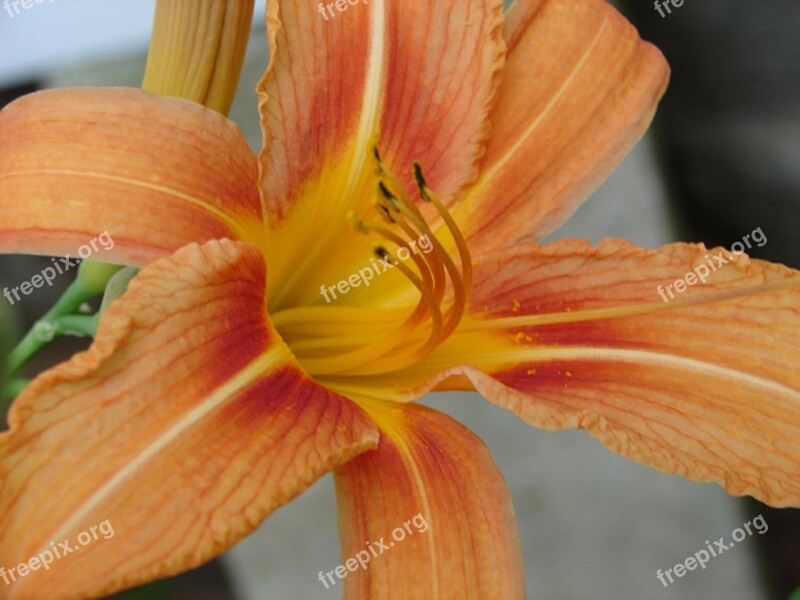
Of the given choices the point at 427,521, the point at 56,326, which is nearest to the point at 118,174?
the point at 56,326

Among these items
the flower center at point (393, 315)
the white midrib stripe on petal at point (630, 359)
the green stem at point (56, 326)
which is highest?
the green stem at point (56, 326)

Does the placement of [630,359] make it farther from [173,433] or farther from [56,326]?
[56,326]

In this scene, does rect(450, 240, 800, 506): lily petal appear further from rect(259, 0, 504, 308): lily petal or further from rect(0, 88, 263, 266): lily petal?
rect(0, 88, 263, 266): lily petal

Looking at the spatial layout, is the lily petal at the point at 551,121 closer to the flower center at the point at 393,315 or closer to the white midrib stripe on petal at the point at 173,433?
the flower center at the point at 393,315

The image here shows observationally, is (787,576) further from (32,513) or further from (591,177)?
(32,513)

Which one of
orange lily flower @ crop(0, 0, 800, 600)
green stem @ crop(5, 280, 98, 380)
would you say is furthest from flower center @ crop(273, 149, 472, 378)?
green stem @ crop(5, 280, 98, 380)

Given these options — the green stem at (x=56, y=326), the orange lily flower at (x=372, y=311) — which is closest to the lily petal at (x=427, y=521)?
the orange lily flower at (x=372, y=311)
